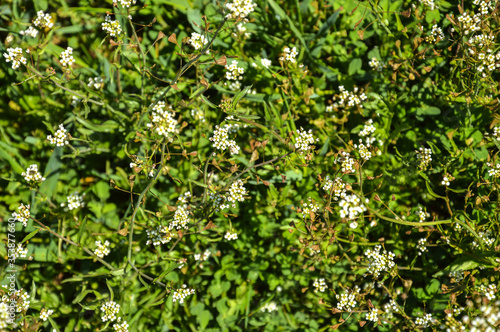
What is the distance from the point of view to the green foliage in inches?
130

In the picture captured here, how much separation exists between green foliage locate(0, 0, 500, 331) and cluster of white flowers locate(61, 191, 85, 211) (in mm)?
17

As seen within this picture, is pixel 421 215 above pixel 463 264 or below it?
above

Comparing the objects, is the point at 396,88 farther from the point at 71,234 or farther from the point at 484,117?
the point at 71,234

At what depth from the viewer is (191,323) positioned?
3457 millimetres

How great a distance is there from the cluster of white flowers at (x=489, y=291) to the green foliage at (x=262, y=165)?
0.13 metres

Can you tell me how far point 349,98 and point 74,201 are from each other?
8.47 ft

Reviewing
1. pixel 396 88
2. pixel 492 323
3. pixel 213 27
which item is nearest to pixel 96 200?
pixel 213 27

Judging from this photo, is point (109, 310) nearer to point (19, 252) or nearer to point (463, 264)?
point (19, 252)

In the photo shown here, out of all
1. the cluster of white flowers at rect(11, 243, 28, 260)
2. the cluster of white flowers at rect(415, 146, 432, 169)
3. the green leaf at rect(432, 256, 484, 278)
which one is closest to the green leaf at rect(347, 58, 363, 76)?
the cluster of white flowers at rect(415, 146, 432, 169)

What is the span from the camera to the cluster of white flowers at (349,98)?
11.1ft

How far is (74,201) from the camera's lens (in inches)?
132

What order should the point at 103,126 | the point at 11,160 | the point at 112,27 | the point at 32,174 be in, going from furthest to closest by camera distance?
the point at 11,160 < the point at 103,126 < the point at 32,174 < the point at 112,27

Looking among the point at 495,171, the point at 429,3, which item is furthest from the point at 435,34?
the point at 495,171

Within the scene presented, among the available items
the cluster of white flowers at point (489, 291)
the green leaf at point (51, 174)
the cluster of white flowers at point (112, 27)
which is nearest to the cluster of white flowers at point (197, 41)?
the cluster of white flowers at point (112, 27)
